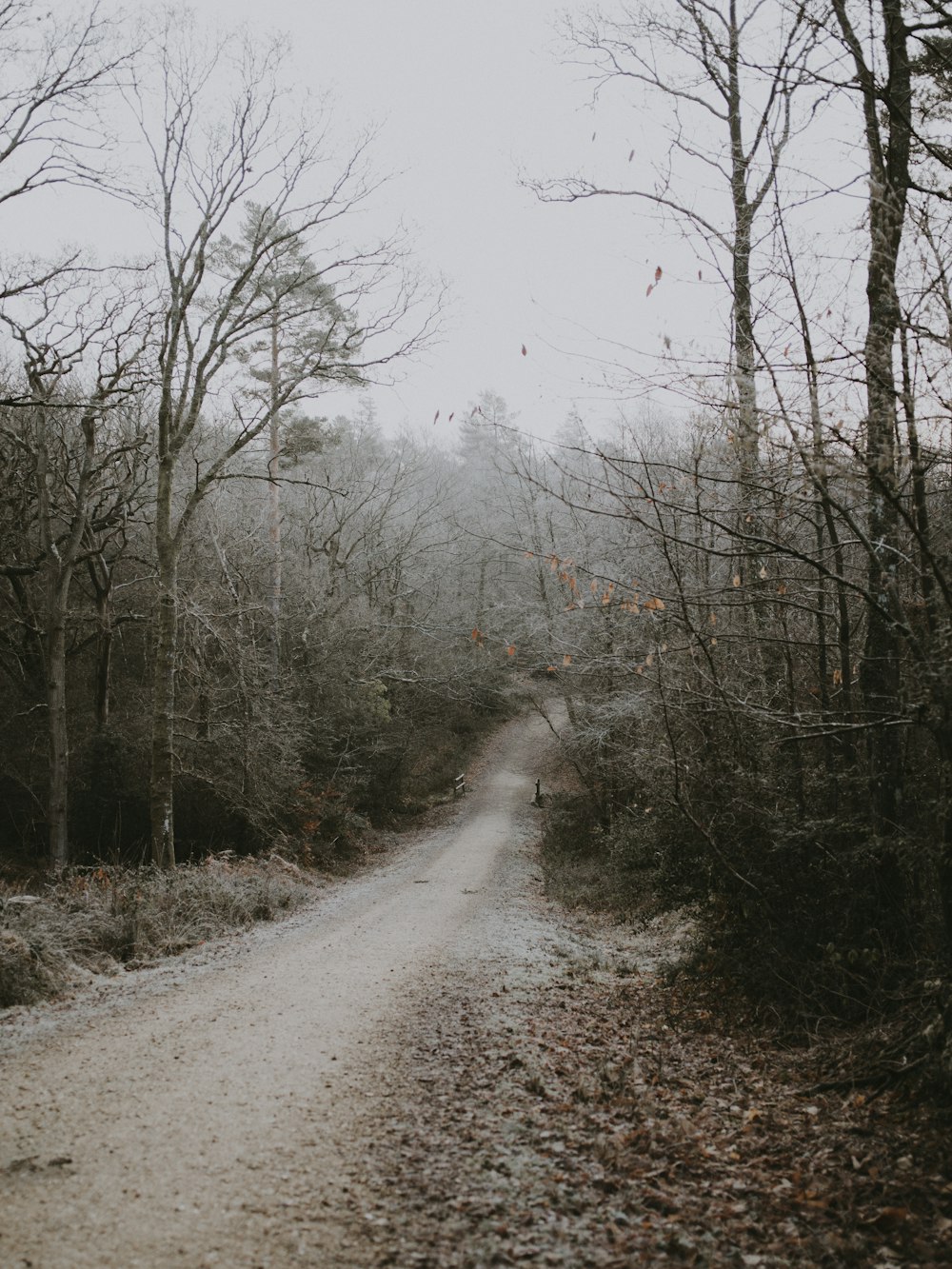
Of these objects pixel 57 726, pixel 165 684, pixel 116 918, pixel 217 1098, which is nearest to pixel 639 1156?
pixel 217 1098

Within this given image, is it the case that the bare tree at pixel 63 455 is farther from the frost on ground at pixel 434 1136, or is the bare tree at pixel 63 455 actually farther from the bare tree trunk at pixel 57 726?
the frost on ground at pixel 434 1136

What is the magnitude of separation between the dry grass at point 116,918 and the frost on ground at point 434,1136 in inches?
19.7

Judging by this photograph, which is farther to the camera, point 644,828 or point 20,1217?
point 644,828

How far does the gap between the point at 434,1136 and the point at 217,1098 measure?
4.64 ft

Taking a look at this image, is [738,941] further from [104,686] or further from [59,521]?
[59,521]

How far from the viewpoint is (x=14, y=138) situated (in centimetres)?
972

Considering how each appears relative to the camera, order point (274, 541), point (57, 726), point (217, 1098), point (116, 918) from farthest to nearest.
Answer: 1. point (274, 541)
2. point (57, 726)
3. point (116, 918)
4. point (217, 1098)

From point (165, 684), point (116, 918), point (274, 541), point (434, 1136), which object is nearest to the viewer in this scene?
point (434, 1136)

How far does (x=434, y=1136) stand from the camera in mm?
4391

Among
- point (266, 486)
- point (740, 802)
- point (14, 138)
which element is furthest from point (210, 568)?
point (740, 802)

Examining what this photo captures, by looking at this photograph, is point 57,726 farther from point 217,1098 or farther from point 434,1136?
point 434,1136

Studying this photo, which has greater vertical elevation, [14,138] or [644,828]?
[14,138]

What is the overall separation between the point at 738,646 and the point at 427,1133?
5.33 m

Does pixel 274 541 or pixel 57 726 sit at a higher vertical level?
pixel 274 541
